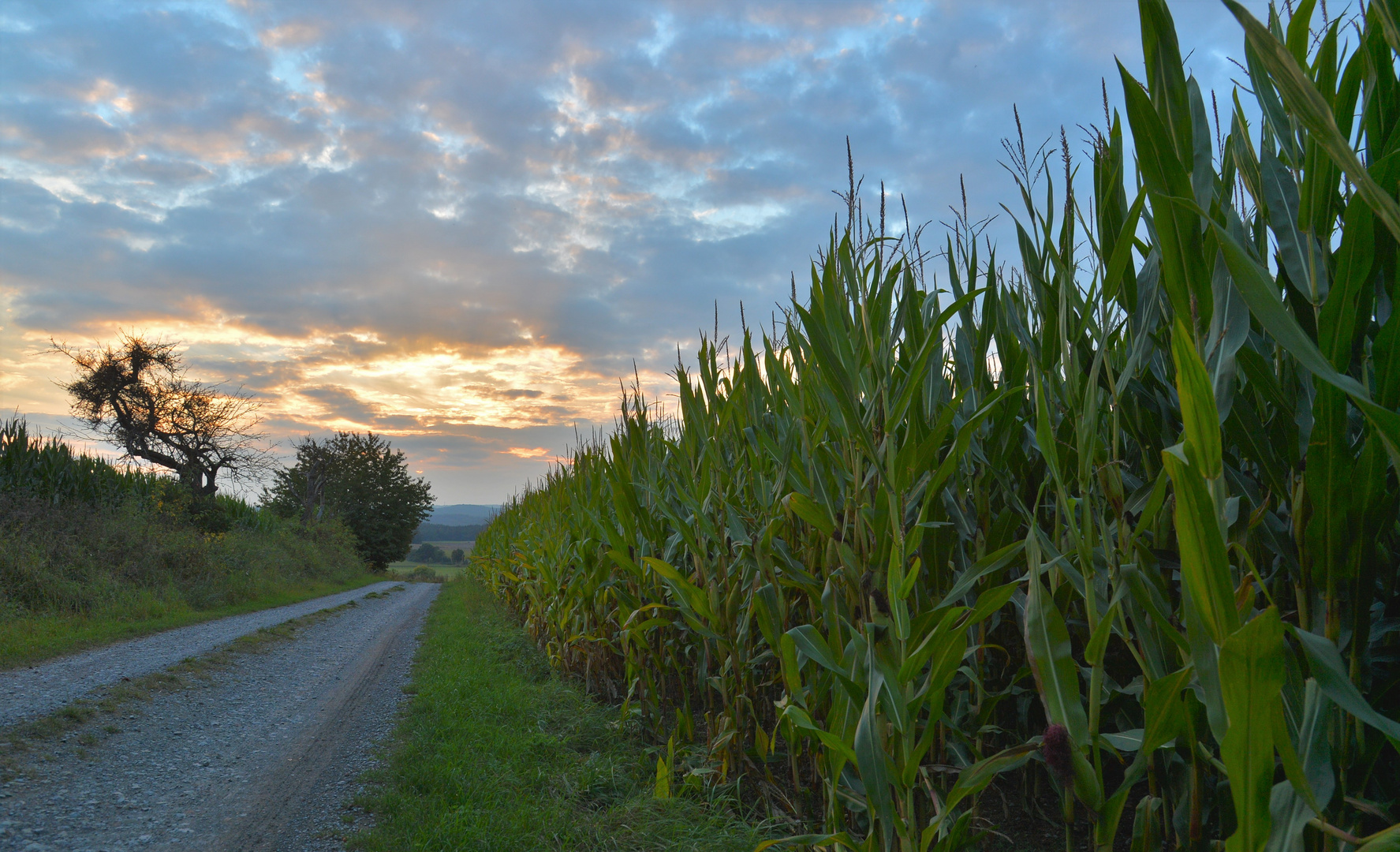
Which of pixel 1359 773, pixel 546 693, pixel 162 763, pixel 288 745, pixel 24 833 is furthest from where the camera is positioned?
pixel 546 693

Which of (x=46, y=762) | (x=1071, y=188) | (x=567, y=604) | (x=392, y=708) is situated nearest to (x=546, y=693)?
(x=567, y=604)

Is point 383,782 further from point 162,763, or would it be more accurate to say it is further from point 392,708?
point 392,708

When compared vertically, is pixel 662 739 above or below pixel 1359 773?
below

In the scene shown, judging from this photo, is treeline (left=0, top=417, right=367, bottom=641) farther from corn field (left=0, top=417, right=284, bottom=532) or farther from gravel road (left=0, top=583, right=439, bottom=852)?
gravel road (left=0, top=583, right=439, bottom=852)

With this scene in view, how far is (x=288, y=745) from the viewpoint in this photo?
4.60 metres

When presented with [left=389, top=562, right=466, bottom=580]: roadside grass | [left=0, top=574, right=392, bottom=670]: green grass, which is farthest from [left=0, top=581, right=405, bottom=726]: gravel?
[left=389, top=562, right=466, bottom=580]: roadside grass

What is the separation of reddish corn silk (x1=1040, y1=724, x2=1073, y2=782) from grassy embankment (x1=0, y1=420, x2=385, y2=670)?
29.0 ft

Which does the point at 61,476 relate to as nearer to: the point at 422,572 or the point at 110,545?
the point at 110,545

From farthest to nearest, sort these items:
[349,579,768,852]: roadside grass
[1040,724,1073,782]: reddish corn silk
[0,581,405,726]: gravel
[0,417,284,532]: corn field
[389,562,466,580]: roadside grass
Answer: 1. [389,562,466,580]: roadside grass
2. [0,417,284,532]: corn field
3. [0,581,405,726]: gravel
4. [349,579,768,852]: roadside grass
5. [1040,724,1073,782]: reddish corn silk

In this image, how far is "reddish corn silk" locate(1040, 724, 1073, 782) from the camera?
1309 millimetres

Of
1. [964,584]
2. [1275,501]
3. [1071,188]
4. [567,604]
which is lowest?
[567,604]

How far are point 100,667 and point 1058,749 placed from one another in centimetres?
841

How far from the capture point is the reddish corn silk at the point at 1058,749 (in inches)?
51.5

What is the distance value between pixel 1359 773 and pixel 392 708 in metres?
6.10
